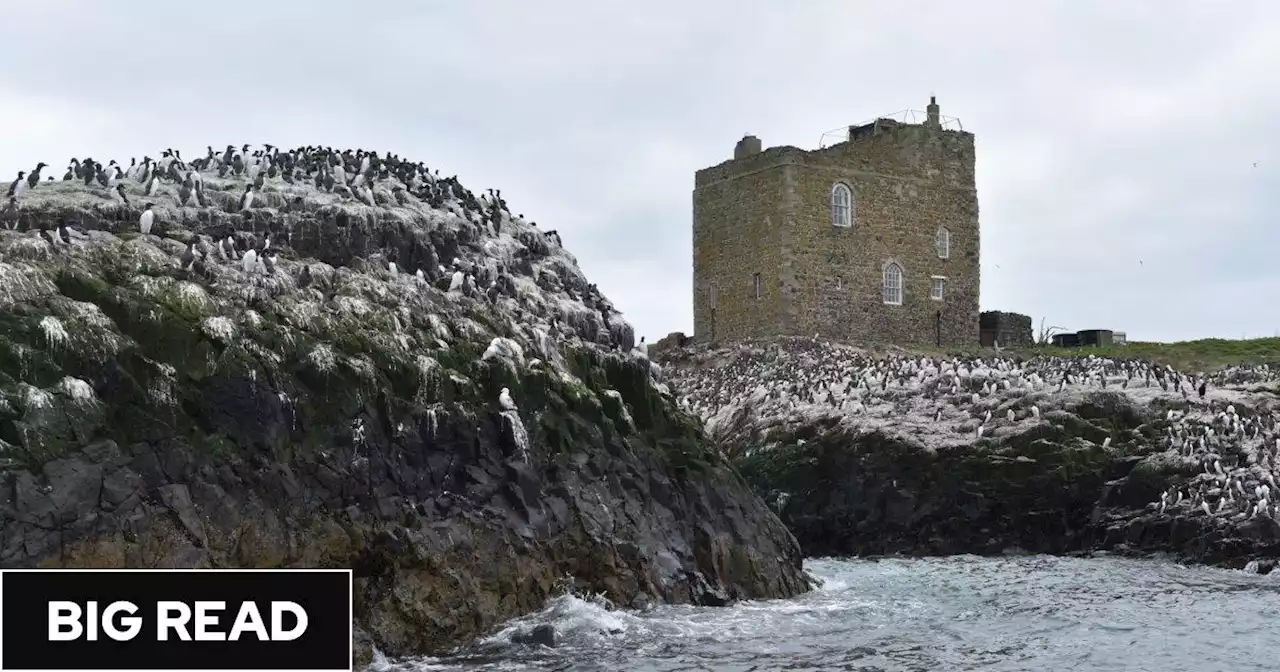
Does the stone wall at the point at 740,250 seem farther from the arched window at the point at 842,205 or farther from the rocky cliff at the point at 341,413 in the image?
Answer: the rocky cliff at the point at 341,413

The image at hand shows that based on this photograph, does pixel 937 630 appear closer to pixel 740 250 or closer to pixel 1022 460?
pixel 1022 460

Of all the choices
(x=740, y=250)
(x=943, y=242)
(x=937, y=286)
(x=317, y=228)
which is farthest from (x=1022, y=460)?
(x=943, y=242)

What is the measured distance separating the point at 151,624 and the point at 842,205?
45944 millimetres

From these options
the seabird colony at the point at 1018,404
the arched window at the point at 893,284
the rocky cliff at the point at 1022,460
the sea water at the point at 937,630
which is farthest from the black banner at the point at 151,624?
the arched window at the point at 893,284

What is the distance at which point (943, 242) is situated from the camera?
203 ft

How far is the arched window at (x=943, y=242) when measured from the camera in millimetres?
61750

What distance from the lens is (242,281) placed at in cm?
2375

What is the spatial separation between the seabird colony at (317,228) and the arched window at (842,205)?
27973 millimetres

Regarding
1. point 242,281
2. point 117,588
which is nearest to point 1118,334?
point 242,281

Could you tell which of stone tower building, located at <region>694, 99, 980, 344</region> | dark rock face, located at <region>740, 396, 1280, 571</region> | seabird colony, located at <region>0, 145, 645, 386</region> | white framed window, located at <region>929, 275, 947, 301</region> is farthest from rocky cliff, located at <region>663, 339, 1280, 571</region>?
white framed window, located at <region>929, 275, 947, 301</region>

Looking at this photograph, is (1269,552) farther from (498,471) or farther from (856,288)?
(856,288)

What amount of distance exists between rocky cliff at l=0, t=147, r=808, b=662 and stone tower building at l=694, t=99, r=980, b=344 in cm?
2922

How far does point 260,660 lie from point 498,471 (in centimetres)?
764

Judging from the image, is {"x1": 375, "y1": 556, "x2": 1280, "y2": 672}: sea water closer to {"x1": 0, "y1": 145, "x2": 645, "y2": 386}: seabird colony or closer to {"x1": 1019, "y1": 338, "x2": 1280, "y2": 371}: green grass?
{"x1": 0, "y1": 145, "x2": 645, "y2": 386}: seabird colony
